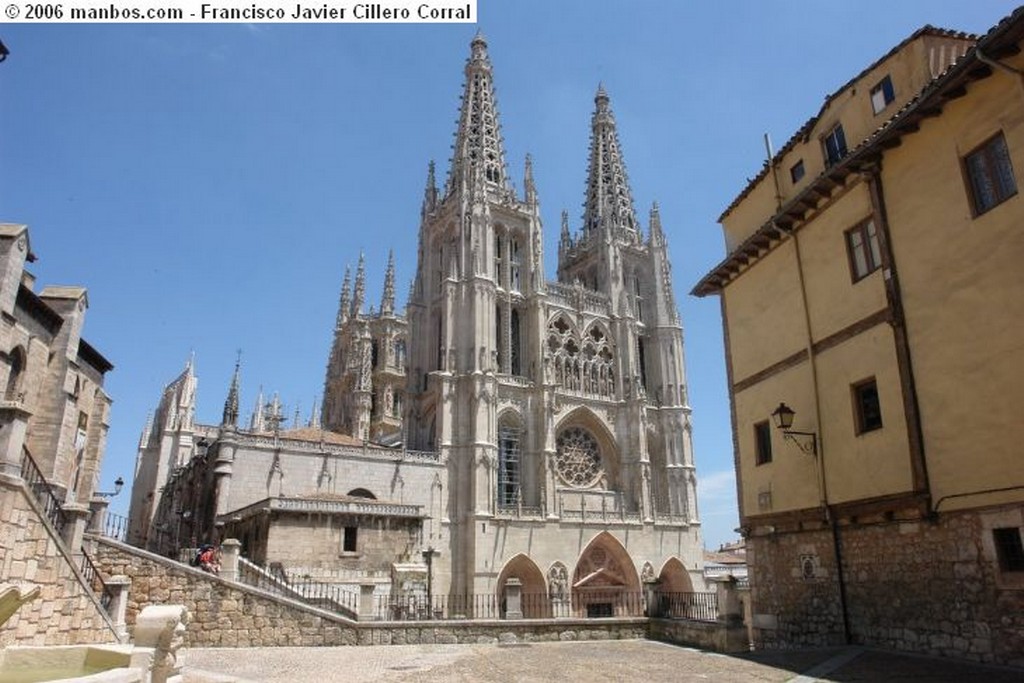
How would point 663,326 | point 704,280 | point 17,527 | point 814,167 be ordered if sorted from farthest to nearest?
1. point 663,326
2. point 704,280
3. point 814,167
4. point 17,527

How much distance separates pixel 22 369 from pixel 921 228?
59.5 ft

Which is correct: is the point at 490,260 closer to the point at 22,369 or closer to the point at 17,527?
the point at 22,369

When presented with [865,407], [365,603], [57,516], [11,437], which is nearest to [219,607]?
[365,603]

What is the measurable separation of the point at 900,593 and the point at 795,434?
350 centimetres

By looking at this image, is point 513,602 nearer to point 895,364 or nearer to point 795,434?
point 795,434

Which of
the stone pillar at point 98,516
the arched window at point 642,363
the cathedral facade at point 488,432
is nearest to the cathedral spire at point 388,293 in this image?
the cathedral facade at point 488,432

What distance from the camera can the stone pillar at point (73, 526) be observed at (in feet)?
43.0

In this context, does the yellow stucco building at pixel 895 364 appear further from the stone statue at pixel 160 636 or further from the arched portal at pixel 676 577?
the arched portal at pixel 676 577

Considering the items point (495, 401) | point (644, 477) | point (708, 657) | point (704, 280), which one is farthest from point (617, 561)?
point (708, 657)

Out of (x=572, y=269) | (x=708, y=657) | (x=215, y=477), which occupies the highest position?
(x=572, y=269)

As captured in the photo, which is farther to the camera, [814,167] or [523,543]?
[523,543]

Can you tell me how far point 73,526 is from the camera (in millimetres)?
13211

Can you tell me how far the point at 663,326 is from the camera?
1921 inches

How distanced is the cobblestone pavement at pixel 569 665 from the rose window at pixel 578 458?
1104 inches
